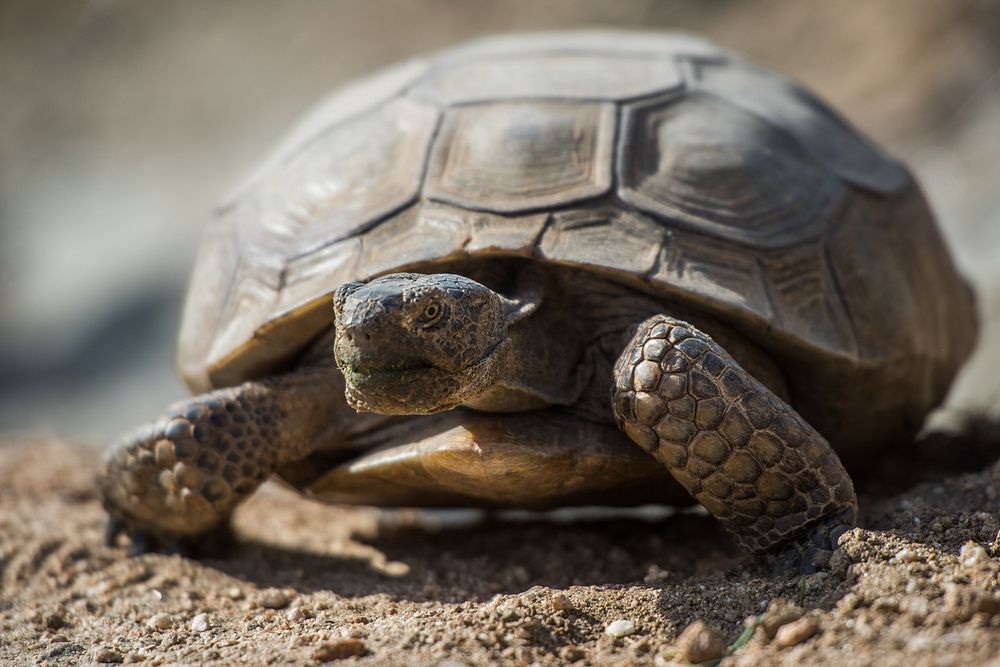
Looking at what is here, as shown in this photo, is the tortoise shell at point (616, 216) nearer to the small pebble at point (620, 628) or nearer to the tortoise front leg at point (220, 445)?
the tortoise front leg at point (220, 445)

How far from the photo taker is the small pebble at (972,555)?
280cm

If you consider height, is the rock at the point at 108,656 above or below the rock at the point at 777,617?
above

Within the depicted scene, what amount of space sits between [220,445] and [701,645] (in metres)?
2.05

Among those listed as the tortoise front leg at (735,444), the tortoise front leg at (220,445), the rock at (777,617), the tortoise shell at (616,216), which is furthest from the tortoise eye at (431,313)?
the rock at (777,617)

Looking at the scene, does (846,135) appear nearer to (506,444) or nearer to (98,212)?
(506,444)

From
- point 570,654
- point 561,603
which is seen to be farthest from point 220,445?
point 570,654

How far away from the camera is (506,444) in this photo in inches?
138

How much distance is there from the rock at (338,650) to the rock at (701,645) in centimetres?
88

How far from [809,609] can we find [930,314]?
2283 mm

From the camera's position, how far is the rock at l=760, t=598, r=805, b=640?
2670 mm

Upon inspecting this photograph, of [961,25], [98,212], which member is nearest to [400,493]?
[961,25]

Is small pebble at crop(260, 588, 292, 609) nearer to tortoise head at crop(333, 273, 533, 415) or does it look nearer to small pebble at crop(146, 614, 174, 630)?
small pebble at crop(146, 614, 174, 630)

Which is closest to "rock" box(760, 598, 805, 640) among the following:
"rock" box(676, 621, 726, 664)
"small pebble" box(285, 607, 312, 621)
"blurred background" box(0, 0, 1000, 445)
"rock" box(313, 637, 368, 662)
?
"rock" box(676, 621, 726, 664)

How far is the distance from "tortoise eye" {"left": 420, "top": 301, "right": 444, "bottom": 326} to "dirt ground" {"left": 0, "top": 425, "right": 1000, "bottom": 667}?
89 cm
